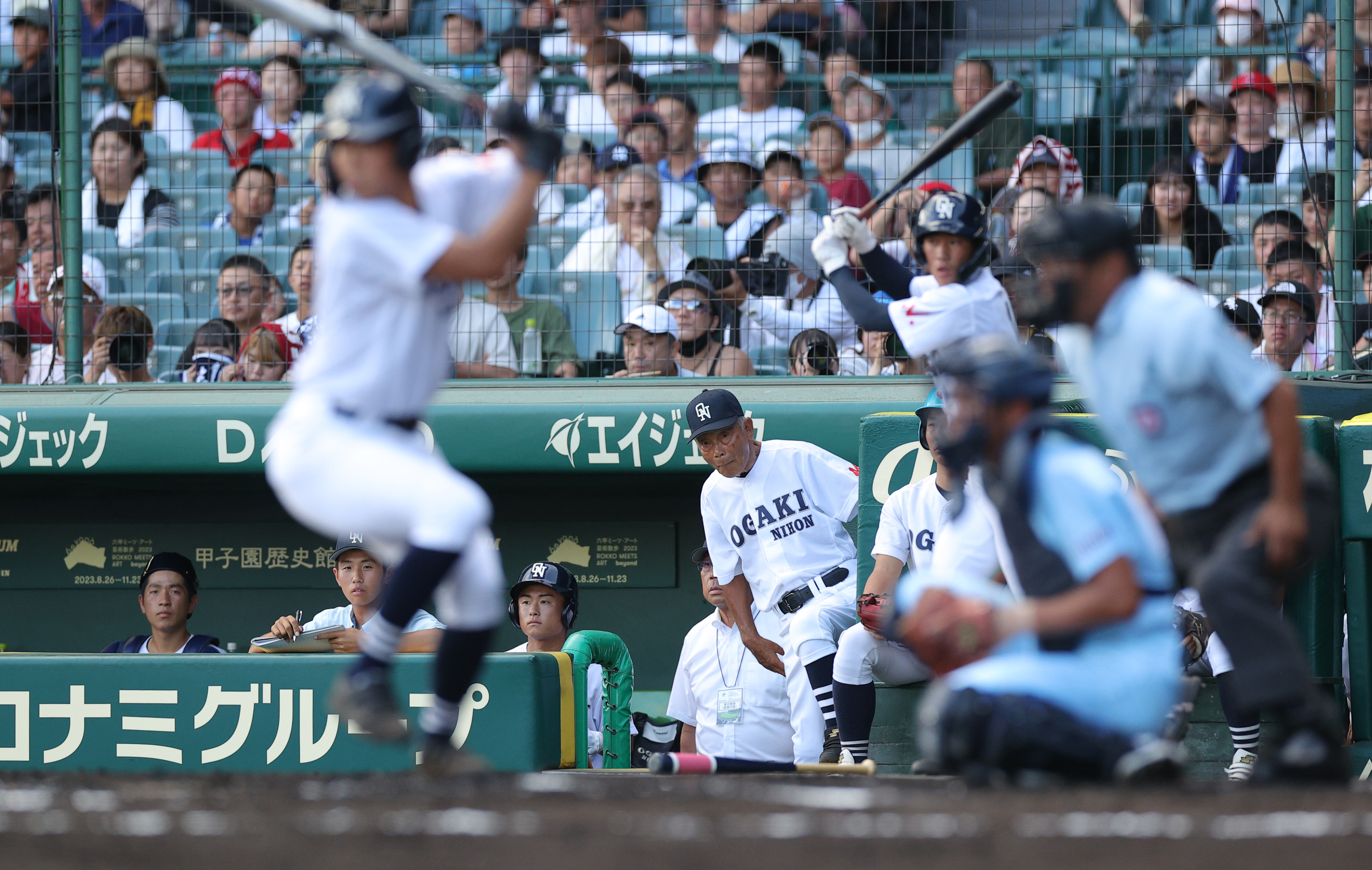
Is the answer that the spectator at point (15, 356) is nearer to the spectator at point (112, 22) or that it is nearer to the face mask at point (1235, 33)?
the spectator at point (112, 22)

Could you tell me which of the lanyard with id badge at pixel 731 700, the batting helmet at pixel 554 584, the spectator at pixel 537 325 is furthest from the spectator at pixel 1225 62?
the batting helmet at pixel 554 584

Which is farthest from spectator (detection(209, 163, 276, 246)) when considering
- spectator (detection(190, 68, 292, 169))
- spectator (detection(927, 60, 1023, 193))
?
spectator (detection(927, 60, 1023, 193))

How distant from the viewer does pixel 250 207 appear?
7758mm

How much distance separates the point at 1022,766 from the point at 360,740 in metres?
3.33

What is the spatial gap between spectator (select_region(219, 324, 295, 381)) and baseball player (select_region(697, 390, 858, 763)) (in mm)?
2129

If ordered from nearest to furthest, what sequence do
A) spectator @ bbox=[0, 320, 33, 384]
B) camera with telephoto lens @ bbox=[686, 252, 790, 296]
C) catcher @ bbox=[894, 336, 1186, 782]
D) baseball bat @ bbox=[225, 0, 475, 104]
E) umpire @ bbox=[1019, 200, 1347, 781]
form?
catcher @ bbox=[894, 336, 1186, 782], umpire @ bbox=[1019, 200, 1347, 781], baseball bat @ bbox=[225, 0, 475, 104], camera with telephoto lens @ bbox=[686, 252, 790, 296], spectator @ bbox=[0, 320, 33, 384]

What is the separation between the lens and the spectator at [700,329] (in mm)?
7121

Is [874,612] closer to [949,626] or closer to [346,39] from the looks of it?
[949,626]

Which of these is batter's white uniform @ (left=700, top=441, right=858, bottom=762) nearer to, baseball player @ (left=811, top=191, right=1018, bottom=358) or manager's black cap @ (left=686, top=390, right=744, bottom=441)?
manager's black cap @ (left=686, top=390, right=744, bottom=441)

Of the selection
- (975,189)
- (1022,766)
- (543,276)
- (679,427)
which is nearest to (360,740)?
(679,427)

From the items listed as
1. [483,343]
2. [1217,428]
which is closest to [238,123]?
[483,343]

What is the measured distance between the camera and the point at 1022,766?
319 centimetres

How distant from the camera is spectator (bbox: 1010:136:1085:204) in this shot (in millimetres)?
7059

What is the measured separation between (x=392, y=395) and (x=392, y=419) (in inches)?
2.8
